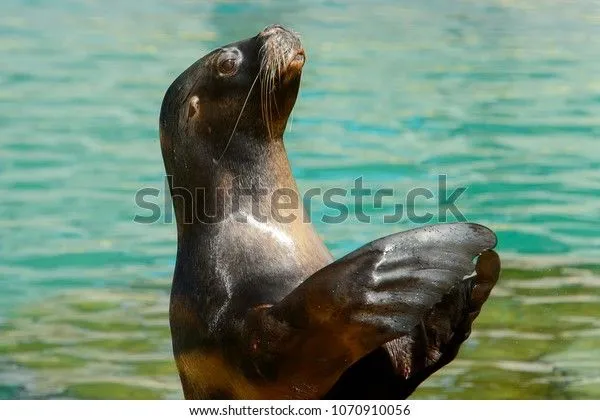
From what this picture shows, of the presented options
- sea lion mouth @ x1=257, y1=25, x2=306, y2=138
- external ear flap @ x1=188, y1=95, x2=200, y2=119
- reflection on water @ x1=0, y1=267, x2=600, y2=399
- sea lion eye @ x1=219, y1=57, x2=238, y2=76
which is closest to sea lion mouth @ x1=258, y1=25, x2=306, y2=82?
sea lion mouth @ x1=257, y1=25, x2=306, y2=138

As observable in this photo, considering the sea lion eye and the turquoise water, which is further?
the turquoise water

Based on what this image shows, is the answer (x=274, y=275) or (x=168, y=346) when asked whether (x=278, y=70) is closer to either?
(x=274, y=275)

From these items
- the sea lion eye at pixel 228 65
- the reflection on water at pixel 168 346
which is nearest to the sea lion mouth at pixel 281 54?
the sea lion eye at pixel 228 65

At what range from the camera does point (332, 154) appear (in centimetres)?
1352

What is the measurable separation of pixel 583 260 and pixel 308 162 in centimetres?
353

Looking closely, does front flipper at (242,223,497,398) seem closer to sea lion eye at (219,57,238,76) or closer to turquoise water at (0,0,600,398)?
sea lion eye at (219,57,238,76)

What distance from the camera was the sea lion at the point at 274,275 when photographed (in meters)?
4.84

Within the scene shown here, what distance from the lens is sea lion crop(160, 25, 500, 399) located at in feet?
15.9

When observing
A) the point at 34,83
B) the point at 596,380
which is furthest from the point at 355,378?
the point at 34,83

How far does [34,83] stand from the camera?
16.3m

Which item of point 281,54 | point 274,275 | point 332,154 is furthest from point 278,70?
point 332,154

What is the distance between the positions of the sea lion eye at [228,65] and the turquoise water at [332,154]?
252 centimetres

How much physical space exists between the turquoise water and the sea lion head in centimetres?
229
